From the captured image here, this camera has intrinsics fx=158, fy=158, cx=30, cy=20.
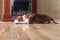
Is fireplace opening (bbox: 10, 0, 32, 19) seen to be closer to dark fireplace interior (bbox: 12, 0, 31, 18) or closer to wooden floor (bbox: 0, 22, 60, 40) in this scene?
dark fireplace interior (bbox: 12, 0, 31, 18)

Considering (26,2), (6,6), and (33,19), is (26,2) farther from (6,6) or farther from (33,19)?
(33,19)

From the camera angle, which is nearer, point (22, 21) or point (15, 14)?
point (22, 21)

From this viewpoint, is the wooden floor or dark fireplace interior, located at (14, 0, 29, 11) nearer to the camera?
the wooden floor

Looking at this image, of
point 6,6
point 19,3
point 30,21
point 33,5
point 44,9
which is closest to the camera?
point 30,21

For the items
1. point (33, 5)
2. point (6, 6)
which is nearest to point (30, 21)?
point (6, 6)

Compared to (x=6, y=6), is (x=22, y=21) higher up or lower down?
lower down

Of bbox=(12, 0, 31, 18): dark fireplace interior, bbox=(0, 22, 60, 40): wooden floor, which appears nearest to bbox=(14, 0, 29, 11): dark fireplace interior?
bbox=(12, 0, 31, 18): dark fireplace interior

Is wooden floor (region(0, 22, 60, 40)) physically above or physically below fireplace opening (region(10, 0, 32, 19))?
below

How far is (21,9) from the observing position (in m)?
6.12

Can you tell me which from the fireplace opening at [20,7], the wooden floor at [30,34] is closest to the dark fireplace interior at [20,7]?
the fireplace opening at [20,7]

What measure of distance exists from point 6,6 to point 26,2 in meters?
1.32

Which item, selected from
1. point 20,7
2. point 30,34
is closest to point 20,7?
point 20,7

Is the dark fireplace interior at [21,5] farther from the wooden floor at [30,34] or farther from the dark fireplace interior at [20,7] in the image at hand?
the wooden floor at [30,34]

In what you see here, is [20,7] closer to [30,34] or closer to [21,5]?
[21,5]
